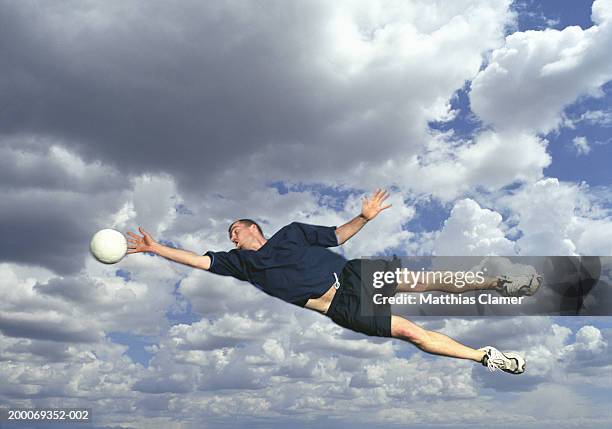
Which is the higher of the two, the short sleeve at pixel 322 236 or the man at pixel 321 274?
the short sleeve at pixel 322 236

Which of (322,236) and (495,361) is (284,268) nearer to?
(322,236)

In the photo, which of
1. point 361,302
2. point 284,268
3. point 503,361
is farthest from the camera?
point 284,268

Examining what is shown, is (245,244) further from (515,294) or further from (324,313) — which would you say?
(515,294)

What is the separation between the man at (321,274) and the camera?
15.4 m

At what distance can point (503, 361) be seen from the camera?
14.9 metres

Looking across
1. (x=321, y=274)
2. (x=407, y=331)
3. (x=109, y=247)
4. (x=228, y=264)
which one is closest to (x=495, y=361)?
(x=407, y=331)

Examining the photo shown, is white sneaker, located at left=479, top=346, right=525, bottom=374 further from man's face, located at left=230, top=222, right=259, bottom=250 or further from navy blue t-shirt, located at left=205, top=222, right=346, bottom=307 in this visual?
man's face, located at left=230, top=222, right=259, bottom=250

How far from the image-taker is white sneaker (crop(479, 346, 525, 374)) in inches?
588

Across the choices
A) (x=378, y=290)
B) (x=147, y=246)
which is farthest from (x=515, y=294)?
(x=147, y=246)

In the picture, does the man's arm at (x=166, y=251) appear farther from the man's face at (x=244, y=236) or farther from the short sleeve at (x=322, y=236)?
the short sleeve at (x=322, y=236)

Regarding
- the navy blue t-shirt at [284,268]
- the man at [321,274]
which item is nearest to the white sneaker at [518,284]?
the man at [321,274]

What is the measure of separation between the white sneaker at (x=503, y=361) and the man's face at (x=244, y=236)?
6.06m

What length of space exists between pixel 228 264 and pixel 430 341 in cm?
507

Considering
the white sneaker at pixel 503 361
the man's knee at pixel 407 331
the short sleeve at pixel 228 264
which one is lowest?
the white sneaker at pixel 503 361
